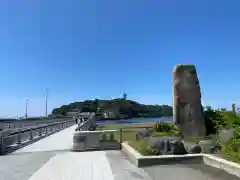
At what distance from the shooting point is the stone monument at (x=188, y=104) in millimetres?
19453

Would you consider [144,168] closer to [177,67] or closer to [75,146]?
[75,146]

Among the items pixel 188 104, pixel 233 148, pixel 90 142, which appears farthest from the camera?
pixel 188 104

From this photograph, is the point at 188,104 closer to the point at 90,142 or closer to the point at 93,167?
the point at 90,142

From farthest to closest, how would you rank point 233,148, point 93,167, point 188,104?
point 188,104
point 93,167
point 233,148

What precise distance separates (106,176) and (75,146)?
5833 millimetres

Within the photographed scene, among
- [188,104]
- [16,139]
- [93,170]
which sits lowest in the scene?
[93,170]

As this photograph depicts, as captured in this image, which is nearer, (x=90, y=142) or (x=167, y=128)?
(x=90, y=142)

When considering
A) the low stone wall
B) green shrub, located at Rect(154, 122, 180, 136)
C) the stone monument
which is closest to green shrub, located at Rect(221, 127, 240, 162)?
the low stone wall

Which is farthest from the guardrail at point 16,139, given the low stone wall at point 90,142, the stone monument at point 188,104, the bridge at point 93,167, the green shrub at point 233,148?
the green shrub at point 233,148

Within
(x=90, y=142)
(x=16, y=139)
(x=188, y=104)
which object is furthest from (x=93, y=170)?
(x=188, y=104)

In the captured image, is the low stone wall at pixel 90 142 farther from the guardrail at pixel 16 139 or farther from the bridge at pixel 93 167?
the guardrail at pixel 16 139

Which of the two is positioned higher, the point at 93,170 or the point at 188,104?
the point at 188,104

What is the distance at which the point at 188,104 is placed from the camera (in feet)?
64.2

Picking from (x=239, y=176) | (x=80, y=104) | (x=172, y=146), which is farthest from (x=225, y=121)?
(x=80, y=104)
